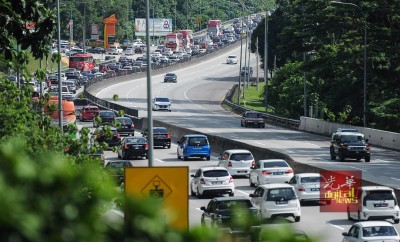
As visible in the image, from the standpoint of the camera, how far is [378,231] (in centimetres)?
2547

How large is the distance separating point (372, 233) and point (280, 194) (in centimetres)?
836

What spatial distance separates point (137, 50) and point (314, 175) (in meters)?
153

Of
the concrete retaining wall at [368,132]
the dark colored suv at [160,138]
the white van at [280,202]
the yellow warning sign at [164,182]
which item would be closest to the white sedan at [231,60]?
the concrete retaining wall at [368,132]

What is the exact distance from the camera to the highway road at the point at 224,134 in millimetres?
35281

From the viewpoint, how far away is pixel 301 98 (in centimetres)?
9212

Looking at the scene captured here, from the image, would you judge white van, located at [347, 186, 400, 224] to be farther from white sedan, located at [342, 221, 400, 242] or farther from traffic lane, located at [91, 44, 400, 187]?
traffic lane, located at [91, 44, 400, 187]

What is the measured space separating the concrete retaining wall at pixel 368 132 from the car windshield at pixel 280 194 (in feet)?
94.3

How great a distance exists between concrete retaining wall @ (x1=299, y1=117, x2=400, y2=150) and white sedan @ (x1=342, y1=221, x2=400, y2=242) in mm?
36094

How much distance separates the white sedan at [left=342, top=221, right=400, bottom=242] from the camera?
25153mm

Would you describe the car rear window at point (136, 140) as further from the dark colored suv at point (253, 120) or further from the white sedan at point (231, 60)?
the white sedan at point (231, 60)

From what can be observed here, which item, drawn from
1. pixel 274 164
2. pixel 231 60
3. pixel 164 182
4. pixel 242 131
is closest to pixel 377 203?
pixel 274 164

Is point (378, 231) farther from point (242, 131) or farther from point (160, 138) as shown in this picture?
point (242, 131)

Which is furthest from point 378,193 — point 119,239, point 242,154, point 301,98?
point 301,98

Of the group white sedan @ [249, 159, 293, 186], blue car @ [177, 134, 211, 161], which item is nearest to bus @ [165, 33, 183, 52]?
blue car @ [177, 134, 211, 161]
